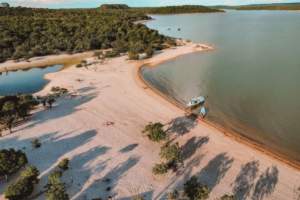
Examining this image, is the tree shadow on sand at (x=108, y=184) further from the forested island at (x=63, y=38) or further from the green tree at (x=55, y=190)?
the forested island at (x=63, y=38)

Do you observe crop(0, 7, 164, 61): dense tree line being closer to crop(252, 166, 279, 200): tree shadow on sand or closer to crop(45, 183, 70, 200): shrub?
crop(45, 183, 70, 200): shrub

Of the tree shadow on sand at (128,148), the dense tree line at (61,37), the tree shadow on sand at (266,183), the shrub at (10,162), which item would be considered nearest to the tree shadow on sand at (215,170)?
the tree shadow on sand at (266,183)

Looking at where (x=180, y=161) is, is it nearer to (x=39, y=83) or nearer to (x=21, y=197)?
(x=21, y=197)

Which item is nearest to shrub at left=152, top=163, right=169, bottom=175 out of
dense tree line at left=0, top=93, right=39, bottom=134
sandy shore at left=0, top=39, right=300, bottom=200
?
sandy shore at left=0, top=39, right=300, bottom=200

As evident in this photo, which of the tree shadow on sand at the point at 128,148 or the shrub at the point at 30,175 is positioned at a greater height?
the shrub at the point at 30,175

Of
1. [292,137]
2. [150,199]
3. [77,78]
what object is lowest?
[150,199]

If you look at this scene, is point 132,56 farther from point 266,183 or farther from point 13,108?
point 266,183

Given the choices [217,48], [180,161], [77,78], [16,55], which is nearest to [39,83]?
[77,78]
